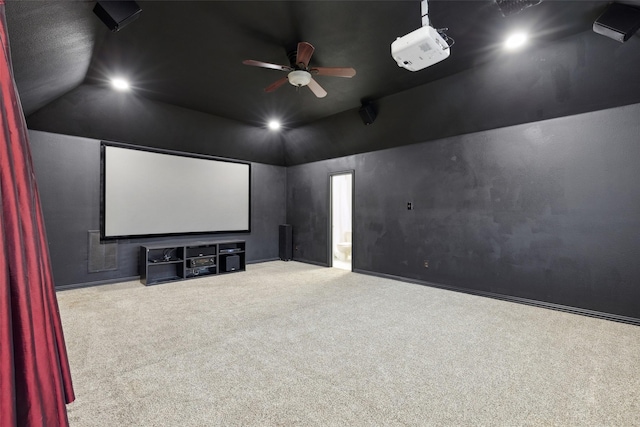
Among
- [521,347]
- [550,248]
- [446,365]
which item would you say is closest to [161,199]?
[446,365]

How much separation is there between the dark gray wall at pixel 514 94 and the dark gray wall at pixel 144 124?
208 centimetres

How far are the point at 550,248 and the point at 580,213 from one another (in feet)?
1.81

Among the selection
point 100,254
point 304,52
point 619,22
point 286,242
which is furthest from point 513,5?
point 100,254

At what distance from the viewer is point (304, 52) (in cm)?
310

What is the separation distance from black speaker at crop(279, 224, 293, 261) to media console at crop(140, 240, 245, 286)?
55.6 inches

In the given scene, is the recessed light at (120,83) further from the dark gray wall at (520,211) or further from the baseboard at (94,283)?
the dark gray wall at (520,211)

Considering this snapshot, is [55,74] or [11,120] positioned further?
[55,74]

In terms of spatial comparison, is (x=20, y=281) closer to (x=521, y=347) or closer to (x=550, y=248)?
(x=521, y=347)

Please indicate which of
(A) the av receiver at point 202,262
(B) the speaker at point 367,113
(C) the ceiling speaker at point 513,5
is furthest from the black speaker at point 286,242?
(C) the ceiling speaker at point 513,5

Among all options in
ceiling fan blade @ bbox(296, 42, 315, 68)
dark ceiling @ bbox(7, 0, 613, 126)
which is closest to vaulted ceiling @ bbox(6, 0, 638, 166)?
dark ceiling @ bbox(7, 0, 613, 126)

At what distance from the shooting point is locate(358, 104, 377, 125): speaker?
5.07 m

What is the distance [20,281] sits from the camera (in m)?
0.71

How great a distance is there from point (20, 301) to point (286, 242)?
6903mm

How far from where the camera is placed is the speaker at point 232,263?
6.14 metres
